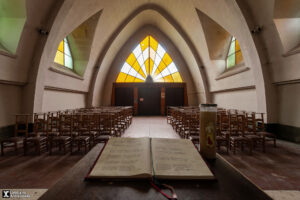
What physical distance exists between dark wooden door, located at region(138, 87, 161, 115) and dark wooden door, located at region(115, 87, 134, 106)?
84cm

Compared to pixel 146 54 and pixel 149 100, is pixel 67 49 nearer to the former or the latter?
pixel 146 54

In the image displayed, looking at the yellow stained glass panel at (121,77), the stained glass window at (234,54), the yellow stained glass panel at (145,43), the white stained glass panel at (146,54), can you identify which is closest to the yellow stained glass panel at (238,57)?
the stained glass window at (234,54)

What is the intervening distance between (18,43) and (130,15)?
8.08m

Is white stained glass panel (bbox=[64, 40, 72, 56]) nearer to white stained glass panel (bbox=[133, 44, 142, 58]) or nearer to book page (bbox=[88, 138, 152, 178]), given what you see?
white stained glass panel (bbox=[133, 44, 142, 58])

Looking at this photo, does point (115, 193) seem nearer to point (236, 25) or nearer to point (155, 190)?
point (155, 190)

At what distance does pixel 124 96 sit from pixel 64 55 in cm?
634

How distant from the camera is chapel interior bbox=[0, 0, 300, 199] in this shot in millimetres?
3637

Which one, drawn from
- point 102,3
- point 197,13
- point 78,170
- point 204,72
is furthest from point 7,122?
point 204,72

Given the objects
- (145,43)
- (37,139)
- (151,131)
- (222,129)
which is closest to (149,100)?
(145,43)

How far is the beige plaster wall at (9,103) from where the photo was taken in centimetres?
508

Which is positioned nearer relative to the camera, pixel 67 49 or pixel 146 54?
pixel 67 49

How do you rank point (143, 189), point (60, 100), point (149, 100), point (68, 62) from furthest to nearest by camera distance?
point (149, 100)
point (68, 62)
point (60, 100)
point (143, 189)

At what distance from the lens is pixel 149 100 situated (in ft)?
48.2

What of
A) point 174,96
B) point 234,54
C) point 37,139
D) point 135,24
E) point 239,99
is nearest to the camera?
point 37,139
